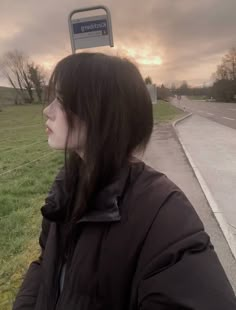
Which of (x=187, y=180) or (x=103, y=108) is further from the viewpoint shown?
(x=187, y=180)

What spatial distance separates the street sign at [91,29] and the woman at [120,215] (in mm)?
3811

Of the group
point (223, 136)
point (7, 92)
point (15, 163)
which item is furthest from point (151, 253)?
point (7, 92)

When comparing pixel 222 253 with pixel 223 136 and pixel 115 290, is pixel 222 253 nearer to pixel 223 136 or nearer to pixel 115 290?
pixel 115 290

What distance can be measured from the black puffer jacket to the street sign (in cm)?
398

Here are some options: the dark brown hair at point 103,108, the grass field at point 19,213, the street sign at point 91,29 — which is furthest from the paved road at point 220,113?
the dark brown hair at point 103,108

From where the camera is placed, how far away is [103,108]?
3.52 ft

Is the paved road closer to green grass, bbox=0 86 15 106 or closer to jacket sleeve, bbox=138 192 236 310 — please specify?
jacket sleeve, bbox=138 192 236 310

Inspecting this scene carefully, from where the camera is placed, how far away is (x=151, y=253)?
3.21ft

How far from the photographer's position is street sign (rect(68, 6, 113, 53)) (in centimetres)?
466

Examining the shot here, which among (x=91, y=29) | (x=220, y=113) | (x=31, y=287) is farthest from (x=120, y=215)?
(x=220, y=113)

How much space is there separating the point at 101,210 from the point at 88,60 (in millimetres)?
530

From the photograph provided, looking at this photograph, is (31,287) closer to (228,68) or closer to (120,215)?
(120,215)

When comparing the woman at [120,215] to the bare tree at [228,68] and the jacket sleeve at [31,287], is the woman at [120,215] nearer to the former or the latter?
the jacket sleeve at [31,287]

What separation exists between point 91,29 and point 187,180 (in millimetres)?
3068
